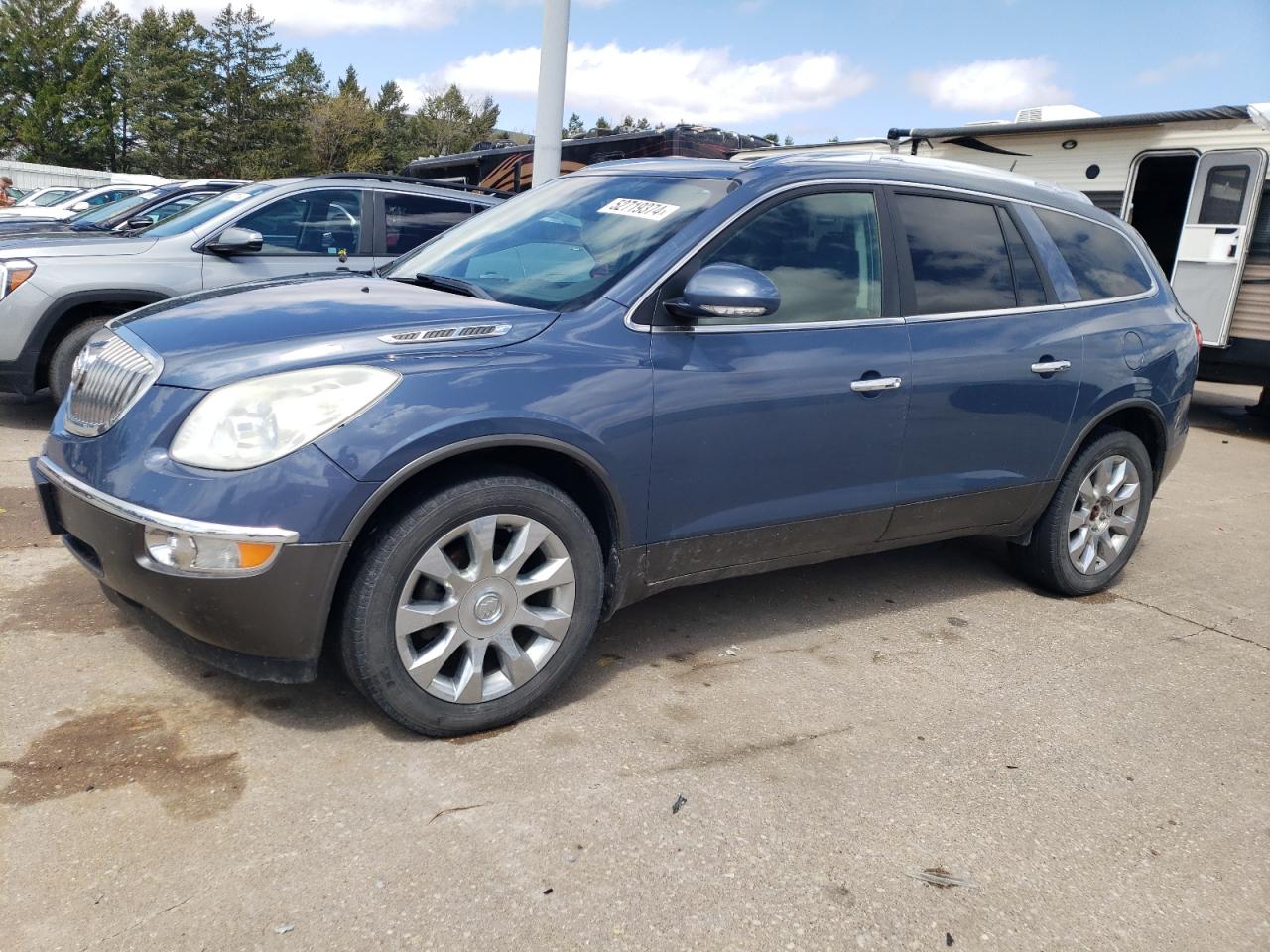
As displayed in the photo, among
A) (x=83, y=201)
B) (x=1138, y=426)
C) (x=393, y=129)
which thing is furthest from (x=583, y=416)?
(x=393, y=129)

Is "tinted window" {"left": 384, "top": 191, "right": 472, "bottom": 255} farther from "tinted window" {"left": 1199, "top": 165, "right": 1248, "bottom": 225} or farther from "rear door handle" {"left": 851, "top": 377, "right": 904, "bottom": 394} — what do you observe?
"tinted window" {"left": 1199, "top": 165, "right": 1248, "bottom": 225}

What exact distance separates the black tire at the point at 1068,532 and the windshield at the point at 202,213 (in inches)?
216

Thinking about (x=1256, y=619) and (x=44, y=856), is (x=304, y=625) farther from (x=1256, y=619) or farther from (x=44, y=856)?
(x=1256, y=619)

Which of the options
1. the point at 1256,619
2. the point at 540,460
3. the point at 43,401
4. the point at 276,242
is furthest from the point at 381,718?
the point at 43,401

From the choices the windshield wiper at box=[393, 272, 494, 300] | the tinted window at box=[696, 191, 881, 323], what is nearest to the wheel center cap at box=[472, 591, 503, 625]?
the windshield wiper at box=[393, 272, 494, 300]

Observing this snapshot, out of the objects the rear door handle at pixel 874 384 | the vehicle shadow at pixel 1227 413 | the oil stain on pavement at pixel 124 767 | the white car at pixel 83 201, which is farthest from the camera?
the white car at pixel 83 201

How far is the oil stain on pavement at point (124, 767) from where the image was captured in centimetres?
262

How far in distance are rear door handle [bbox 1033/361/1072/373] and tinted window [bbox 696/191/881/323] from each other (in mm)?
870

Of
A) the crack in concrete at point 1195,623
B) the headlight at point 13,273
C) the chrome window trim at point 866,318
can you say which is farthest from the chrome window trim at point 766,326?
the headlight at point 13,273

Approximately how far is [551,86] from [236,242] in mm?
3281

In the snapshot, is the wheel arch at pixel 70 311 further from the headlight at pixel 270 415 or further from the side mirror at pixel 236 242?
the headlight at pixel 270 415

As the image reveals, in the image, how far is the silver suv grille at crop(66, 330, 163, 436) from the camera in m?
2.90

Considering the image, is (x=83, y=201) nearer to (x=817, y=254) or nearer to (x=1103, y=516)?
(x=817, y=254)

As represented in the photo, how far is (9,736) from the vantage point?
285 cm
